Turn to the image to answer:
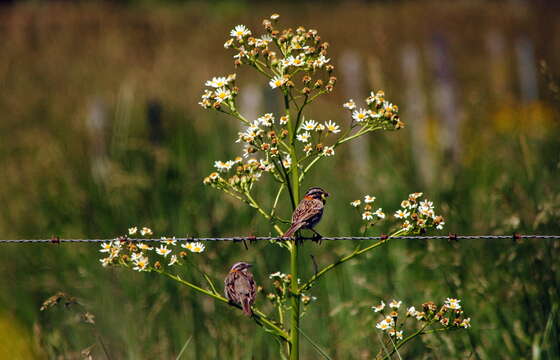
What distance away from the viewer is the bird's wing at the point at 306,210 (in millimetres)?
1938

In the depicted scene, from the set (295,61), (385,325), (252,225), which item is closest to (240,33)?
(295,61)

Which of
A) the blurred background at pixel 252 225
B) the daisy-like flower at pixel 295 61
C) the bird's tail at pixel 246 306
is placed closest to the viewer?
the bird's tail at pixel 246 306

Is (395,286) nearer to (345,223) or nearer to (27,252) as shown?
(345,223)

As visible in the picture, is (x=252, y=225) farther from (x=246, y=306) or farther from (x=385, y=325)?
(x=246, y=306)

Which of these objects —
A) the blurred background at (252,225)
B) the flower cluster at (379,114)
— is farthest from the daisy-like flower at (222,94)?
the blurred background at (252,225)

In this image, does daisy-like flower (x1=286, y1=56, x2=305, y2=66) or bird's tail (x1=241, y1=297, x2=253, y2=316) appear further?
daisy-like flower (x1=286, y1=56, x2=305, y2=66)

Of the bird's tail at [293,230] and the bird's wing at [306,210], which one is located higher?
the bird's wing at [306,210]

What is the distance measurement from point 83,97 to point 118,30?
5.86 m

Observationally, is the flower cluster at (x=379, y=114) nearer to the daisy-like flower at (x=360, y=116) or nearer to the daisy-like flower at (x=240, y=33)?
the daisy-like flower at (x=360, y=116)

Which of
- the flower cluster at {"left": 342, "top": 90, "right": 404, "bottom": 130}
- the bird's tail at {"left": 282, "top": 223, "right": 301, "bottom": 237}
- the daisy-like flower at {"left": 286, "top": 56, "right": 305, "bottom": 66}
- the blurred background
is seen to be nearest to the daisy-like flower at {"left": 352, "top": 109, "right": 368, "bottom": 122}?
the flower cluster at {"left": 342, "top": 90, "right": 404, "bottom": 130}

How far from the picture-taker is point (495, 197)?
3535 mm

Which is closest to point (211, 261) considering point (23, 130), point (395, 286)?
point (395, 286)

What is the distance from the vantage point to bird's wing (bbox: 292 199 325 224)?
76.3 inches

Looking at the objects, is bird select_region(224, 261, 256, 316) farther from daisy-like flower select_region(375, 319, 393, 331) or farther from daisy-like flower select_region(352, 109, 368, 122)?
daisy-like flower select_region(352, 109, 368, 122)
